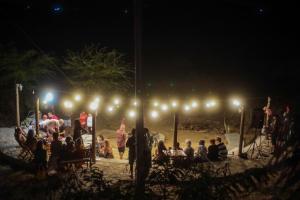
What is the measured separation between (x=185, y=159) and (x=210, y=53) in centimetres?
2010

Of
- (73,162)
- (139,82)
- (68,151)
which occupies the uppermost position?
Answer: (139,82)

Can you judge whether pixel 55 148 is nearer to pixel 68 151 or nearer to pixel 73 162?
pixel 68 151

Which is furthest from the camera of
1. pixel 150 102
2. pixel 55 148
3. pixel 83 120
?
pixel 83 120

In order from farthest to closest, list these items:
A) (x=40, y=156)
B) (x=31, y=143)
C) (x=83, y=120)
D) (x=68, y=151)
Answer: (x=83, y=120) < (x=31, y=143) < (x=68, y=151) < (x=40, y=156)

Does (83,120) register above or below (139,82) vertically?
below

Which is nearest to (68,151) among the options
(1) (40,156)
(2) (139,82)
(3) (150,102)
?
(1) (40,156)

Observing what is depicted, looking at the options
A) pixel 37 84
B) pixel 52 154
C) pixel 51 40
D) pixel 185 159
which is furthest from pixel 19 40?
pixel 185 159

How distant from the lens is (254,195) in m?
8.79

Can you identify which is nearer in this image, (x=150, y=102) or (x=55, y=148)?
(x=55, y=148)

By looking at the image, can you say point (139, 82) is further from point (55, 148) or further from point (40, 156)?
point (40, 156)

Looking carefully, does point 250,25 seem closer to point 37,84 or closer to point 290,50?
point 290,50

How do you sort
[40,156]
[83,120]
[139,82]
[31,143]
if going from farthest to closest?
[83,120] → [31,143] → [40,156] → [139,82]

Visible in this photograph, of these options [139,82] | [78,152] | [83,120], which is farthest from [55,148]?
[83,120]

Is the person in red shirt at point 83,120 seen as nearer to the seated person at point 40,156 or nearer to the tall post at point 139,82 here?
the seated person at point 40,156
